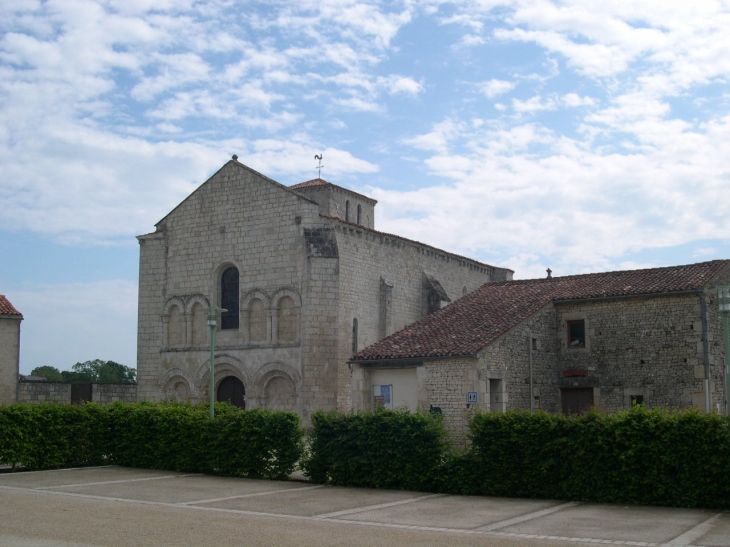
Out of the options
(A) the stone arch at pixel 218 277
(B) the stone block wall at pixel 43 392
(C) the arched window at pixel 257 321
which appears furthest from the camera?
(B) the stone block wall at pixel 43 392

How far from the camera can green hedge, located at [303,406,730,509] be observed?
14.5 m

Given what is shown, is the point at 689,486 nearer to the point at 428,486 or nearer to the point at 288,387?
the point at 428,486

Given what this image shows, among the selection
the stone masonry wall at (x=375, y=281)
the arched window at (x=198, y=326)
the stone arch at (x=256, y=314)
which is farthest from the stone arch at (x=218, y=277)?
the stone masonry wall at (x=375, y=281)

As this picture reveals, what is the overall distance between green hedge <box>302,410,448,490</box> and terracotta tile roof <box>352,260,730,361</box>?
508 centimetres

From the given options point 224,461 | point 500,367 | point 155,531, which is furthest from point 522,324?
point 155,531

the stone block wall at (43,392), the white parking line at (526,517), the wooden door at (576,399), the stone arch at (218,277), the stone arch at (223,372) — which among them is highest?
the stone arch at (218,277)

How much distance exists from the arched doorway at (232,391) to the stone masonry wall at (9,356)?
32.3ft

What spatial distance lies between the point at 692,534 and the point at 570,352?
14.2 metres

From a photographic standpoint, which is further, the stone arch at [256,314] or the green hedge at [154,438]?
the stone arch at [256,314]

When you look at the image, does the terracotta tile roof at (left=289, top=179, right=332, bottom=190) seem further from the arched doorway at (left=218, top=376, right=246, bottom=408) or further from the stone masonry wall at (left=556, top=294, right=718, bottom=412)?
the stone masonry wall at (left=556, top=294, right=718, bottom=412)

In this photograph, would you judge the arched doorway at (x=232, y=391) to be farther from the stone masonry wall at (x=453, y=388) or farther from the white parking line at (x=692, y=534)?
the white parking line at (x=692, y=534)

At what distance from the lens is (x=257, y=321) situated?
1207 inches

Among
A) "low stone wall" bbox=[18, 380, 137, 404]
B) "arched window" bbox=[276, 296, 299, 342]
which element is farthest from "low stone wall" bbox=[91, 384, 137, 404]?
"arched window" bbox=[276, 296, 299, 342]

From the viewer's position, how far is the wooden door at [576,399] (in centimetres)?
2566
